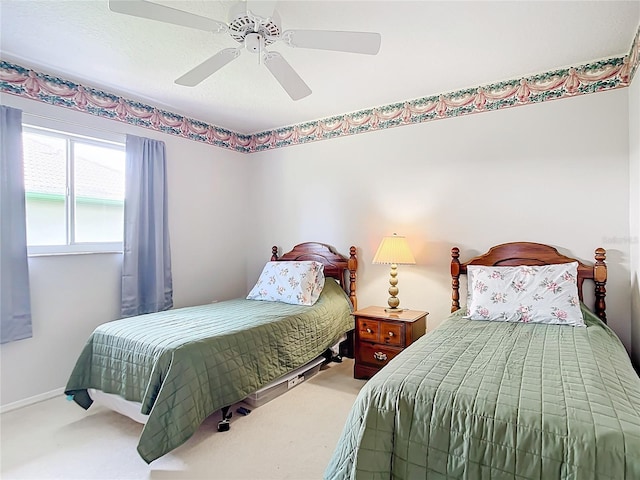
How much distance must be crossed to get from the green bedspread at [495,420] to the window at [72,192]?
2.81 metres

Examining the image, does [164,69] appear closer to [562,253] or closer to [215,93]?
[215,93]

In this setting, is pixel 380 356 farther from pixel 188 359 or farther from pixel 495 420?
pixel 495 420

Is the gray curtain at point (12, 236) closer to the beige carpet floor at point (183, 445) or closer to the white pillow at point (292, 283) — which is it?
the beige carpet floor at point (183, 445)

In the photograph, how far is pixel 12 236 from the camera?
2609mm

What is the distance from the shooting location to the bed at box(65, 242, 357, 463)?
6.54ft

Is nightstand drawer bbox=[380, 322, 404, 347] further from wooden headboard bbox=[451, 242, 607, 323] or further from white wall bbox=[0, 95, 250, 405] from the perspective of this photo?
white wall bbox=[0, 95, 250, 405]

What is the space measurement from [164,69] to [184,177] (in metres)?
1.33

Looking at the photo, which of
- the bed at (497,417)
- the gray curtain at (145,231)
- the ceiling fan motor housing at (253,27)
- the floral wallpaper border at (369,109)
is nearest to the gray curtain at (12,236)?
the floral wallpaper border at (369,109)

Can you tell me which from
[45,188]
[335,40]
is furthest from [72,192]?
[335,40]

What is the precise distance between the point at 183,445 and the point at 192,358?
1.85ft

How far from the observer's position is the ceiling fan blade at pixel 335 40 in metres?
1.72

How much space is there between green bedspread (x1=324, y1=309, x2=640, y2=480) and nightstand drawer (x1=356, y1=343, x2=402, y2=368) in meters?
1.31

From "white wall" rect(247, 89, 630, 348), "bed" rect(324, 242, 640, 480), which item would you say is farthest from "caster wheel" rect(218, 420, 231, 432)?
"white wall" rect(247, 89, 630, 348)

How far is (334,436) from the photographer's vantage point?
2.26 m
